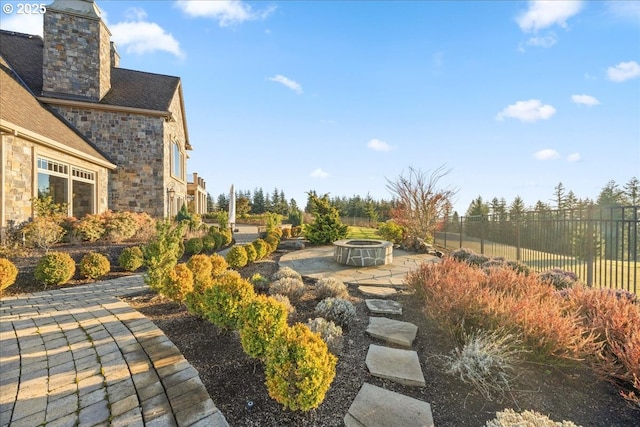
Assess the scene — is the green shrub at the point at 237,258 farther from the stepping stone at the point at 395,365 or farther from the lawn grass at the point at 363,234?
the lawn grass at the point at 363,234

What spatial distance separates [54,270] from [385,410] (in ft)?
22.3

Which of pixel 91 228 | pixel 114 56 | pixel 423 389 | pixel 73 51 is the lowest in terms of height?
pixel 423 389

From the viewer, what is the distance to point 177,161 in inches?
649

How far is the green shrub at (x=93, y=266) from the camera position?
6152 mm

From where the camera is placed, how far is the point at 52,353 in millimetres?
3104

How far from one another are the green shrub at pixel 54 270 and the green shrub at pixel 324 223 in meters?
7.67

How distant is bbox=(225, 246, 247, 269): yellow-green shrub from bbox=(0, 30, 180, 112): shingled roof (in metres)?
10.2

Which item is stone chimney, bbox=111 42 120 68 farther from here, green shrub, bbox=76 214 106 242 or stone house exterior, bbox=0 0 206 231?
green shrub, bbox=76 214 106 242

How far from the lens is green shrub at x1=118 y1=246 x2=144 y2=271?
22.8ft

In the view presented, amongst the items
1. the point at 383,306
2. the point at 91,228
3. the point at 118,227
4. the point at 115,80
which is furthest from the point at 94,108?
the point at 383,306

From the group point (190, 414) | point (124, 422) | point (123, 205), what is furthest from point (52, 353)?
point (123, 205)

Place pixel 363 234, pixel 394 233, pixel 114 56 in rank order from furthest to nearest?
pixel 363 234, pixel 114 56, pixel 394 233

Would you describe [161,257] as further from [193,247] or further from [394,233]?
[394,233]

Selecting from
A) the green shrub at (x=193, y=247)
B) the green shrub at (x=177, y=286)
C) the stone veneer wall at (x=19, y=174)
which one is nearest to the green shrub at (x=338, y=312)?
the green shrub at (x=177, y=286)
